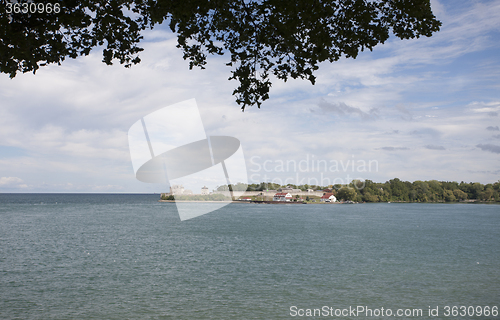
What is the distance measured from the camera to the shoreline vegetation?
163500 mm

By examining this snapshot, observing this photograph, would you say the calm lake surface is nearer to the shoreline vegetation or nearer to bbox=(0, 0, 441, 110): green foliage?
bbox=(0, 0, 441, 110): green foliage

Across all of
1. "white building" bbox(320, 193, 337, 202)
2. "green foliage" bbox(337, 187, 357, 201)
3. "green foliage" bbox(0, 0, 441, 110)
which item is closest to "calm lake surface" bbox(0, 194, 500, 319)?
"green foliage" bbox(0, 0, 441, 110)

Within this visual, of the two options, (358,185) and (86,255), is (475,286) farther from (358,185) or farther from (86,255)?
(358,185)

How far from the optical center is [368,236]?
47.3m

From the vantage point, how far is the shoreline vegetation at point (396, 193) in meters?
164

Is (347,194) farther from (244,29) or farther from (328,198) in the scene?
(244,29)

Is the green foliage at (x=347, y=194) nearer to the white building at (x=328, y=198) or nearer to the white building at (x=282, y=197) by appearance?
the white building at (x=328, y=198)

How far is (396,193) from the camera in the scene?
17400 centimetres

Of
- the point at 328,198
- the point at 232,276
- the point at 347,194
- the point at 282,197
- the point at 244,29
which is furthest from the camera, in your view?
the point at 328,198

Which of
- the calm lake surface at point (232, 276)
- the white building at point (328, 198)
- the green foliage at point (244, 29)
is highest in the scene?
the green foliage at point (244, 29)

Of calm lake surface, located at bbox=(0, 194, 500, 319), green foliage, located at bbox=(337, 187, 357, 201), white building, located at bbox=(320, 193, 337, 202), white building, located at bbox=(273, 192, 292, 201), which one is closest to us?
calm lake surface, located at bbox=(0, 194, 500, 319)

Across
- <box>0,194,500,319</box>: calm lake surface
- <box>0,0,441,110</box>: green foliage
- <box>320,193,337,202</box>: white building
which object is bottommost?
<box>0,194,500,319</box>: calm lake surface

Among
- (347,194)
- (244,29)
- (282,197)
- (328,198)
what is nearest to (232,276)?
(244,29)

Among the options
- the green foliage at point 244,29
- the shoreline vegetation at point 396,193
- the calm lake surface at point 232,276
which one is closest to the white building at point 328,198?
the shoreline vegetation at point 396,193
